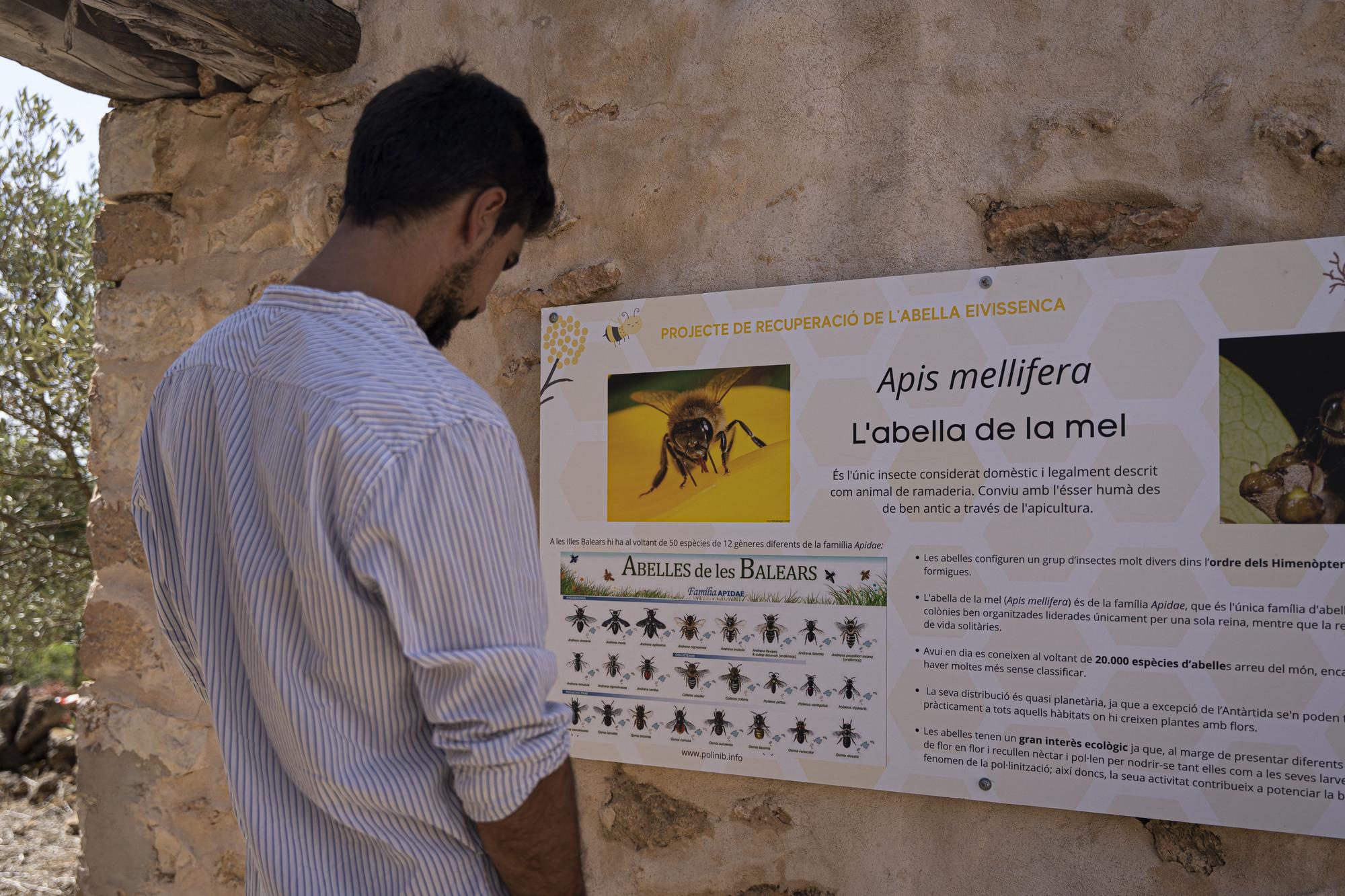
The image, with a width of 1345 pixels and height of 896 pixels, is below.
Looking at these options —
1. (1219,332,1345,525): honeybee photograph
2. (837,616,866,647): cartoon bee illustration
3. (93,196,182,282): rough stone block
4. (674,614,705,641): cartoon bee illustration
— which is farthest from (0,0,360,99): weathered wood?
(1219,332,1345,525): honeybee photograph

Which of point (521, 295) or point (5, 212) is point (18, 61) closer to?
point (521, 295)

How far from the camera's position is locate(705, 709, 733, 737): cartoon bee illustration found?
2188mm

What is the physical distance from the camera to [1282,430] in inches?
69.9

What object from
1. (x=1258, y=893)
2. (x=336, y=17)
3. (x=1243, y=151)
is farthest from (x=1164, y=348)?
(x=336, y=17)

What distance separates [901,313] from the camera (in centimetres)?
205

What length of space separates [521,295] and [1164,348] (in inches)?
54.7

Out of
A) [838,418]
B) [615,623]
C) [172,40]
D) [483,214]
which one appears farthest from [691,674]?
[172,40]

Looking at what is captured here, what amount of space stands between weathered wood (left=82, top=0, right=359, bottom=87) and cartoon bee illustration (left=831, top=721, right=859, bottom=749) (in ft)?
6.60

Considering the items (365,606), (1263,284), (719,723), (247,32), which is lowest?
(719,723)

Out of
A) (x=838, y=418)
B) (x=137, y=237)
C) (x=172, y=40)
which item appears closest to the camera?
(x=838, y=418)

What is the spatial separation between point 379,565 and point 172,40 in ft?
6.97

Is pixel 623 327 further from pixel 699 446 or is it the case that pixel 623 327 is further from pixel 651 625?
pixel 651 625

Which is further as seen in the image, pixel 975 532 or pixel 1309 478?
pixel 975 532

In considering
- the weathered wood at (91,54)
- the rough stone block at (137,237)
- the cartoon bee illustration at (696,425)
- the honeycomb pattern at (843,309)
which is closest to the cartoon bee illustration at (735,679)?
the cartoon bee illustration at (696,425)
